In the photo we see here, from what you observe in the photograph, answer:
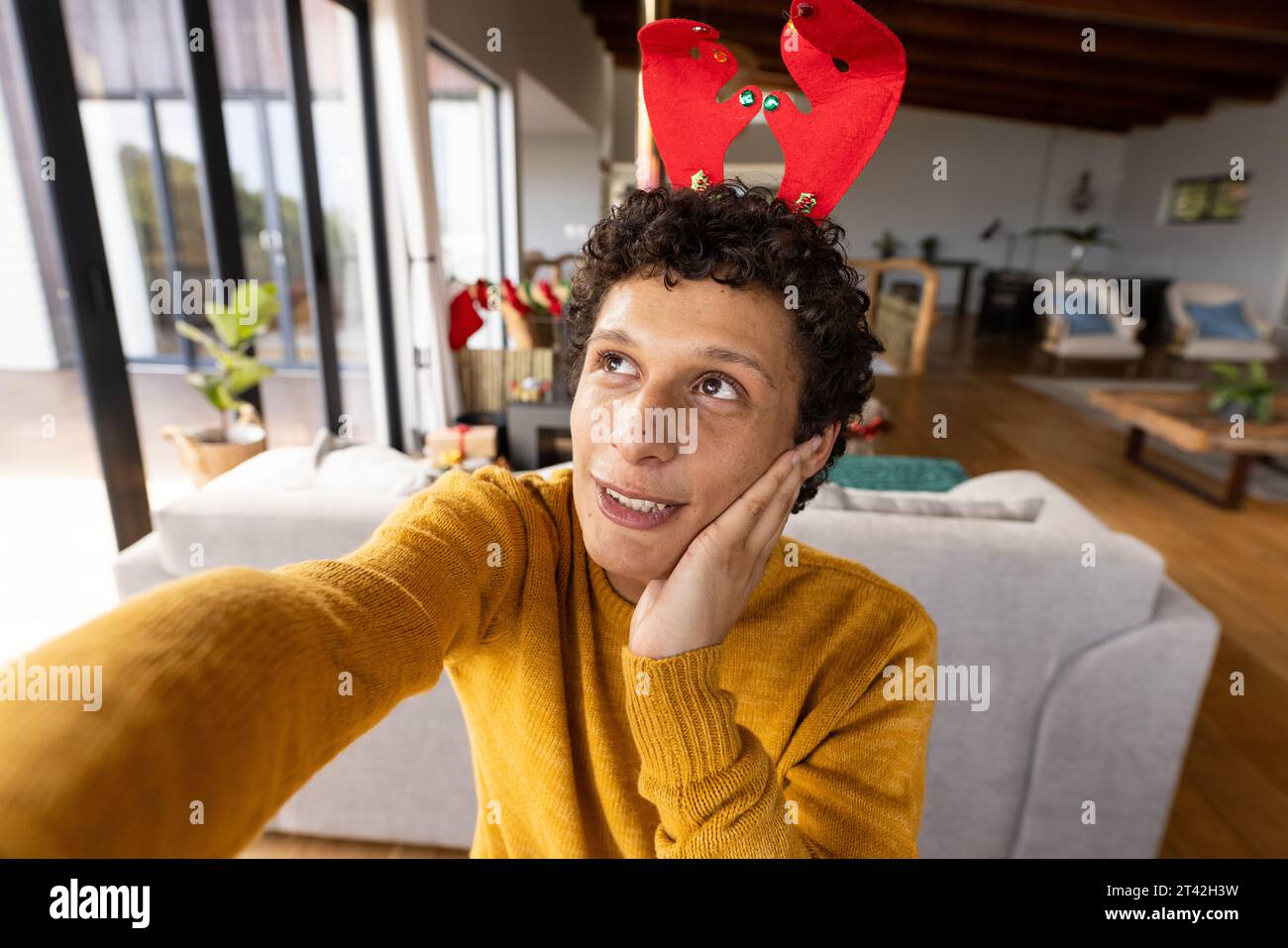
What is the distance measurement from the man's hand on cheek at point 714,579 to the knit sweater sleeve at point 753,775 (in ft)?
0.06

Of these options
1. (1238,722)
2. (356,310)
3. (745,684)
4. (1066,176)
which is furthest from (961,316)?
(745,684)

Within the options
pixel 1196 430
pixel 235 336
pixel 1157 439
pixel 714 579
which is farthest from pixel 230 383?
pixel 1157 439

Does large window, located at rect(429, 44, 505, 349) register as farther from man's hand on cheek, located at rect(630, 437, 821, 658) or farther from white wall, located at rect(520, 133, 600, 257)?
man's hand on cheek, located at rect(630, 437, 821, 658)

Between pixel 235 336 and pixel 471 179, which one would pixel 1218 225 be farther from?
pixel 235 336

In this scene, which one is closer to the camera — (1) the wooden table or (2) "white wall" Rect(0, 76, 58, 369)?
(2) "white wall" Rect(0, 76, 58, 369)

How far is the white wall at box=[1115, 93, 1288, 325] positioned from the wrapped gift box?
1060 cm

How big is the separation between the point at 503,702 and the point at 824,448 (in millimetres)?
496

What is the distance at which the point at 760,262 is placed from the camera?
2.44 ft

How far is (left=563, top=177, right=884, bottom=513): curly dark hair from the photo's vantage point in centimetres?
75

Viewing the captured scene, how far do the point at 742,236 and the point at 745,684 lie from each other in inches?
20.5

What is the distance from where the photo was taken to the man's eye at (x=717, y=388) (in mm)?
750

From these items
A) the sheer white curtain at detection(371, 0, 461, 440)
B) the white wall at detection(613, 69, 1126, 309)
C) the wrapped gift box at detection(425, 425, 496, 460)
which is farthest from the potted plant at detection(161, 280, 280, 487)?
the white wall at detection(613, 69, 1126, 309)

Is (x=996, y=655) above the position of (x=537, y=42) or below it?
below
